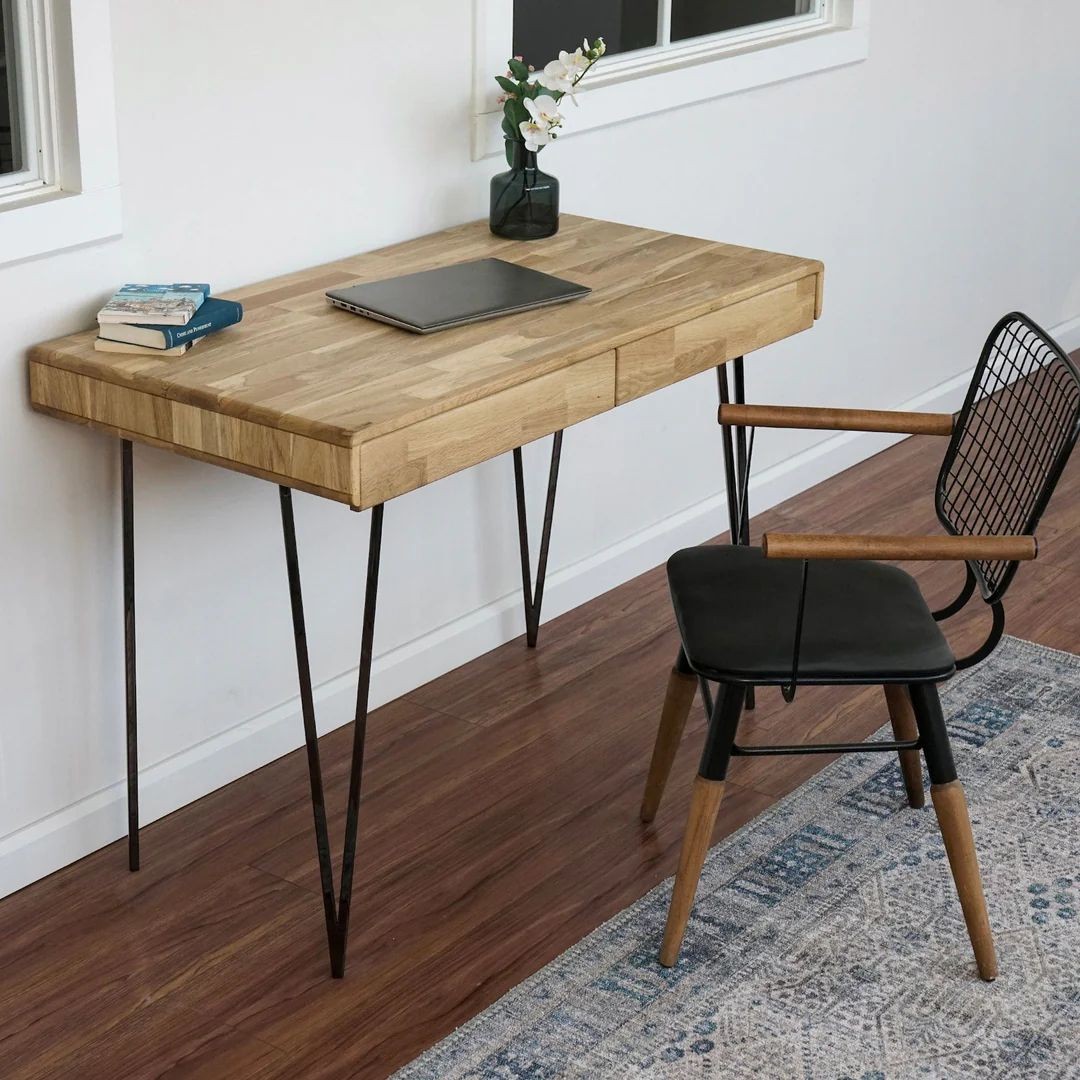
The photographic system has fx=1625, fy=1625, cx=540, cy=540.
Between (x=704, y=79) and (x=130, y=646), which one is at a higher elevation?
(x=704, y=79)

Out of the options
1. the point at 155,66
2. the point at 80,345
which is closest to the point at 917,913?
the point at 80,345

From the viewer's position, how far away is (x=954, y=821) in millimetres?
2252

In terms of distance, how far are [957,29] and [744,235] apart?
0.99 m

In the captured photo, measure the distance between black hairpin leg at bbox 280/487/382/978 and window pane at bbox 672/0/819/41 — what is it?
1.70 meters

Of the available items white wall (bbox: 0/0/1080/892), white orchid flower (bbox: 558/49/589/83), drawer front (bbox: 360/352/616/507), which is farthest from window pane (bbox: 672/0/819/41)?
drawer front (bbox: 360/352/616/507)

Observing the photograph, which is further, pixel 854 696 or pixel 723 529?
pixel 723 529

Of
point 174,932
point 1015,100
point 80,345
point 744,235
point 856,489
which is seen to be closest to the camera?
point 80,345

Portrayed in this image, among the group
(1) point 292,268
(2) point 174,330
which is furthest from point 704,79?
(2) point 174,330

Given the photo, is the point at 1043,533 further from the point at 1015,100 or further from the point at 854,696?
the point at 1015,100

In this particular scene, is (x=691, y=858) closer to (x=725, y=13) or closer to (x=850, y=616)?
(x=850, y=616)

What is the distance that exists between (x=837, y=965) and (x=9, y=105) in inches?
→ 66.3

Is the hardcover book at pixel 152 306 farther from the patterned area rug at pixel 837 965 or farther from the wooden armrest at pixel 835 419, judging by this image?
the patterned area rug at pixel 837 965

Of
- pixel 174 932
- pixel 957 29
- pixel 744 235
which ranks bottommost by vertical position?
pixel 174 932

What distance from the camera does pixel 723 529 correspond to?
3867 mm
